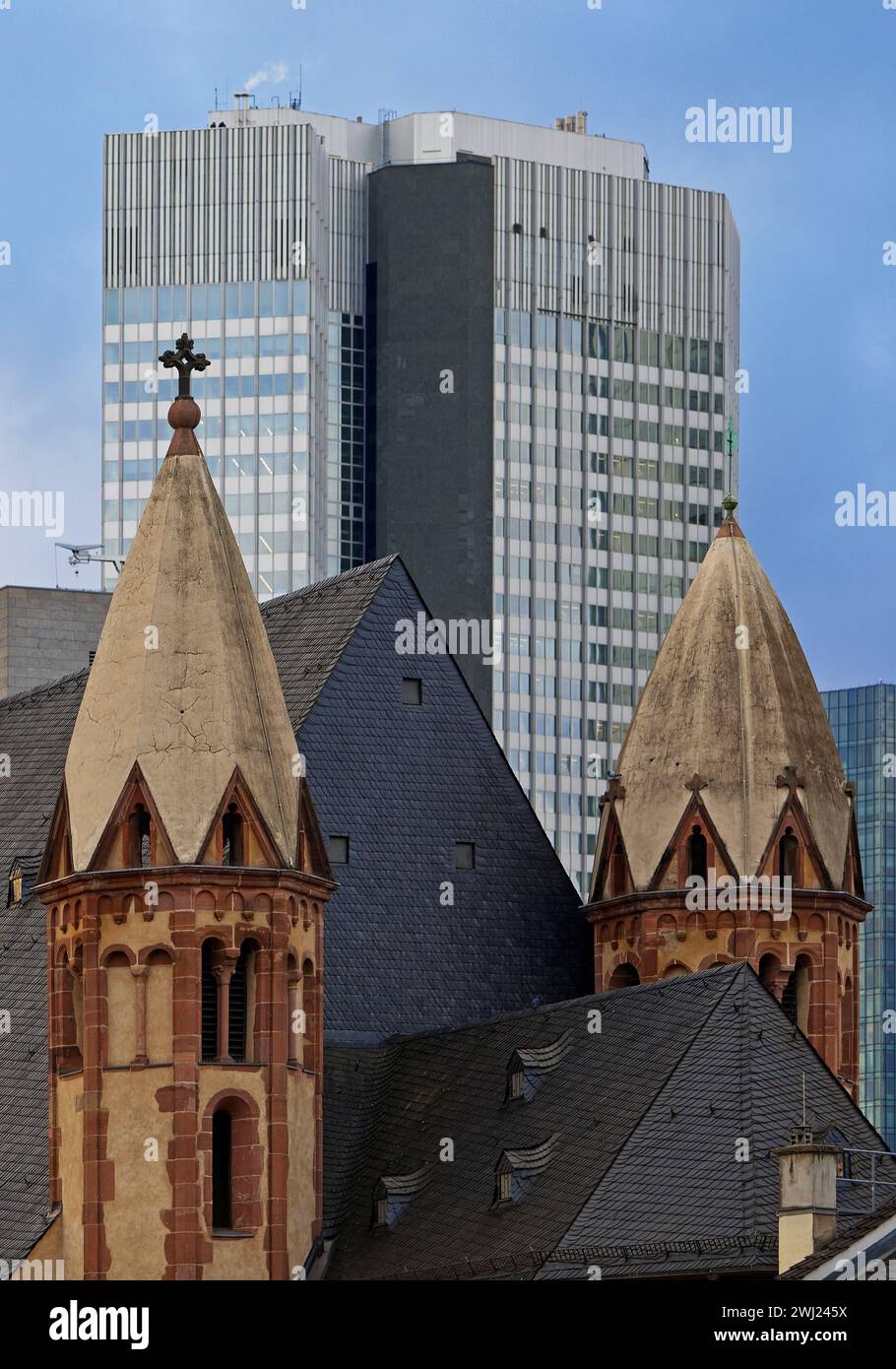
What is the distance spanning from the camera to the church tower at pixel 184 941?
7488cm

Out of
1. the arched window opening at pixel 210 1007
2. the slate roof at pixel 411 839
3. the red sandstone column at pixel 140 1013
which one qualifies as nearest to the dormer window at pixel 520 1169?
the arched window opening at pixel 210 1007

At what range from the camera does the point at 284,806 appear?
77375 millimetres

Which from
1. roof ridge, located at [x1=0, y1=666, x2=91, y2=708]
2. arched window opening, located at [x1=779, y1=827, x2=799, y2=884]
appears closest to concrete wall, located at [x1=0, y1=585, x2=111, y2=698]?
roof ridge, located at [x1=0, y1=666, x2=91, y2=708]

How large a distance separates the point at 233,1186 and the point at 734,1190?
10773 mm

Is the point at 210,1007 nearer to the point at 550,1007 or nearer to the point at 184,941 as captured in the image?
the point at 184,941

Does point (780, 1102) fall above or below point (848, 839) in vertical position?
below

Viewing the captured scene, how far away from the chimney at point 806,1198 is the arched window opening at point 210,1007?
1444cm

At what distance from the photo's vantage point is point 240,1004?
76188 mm

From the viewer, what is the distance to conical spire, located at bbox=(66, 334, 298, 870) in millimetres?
76562

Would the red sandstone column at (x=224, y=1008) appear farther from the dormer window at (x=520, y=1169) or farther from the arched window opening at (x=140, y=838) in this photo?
the dormer window at (x=520, y=1169)
